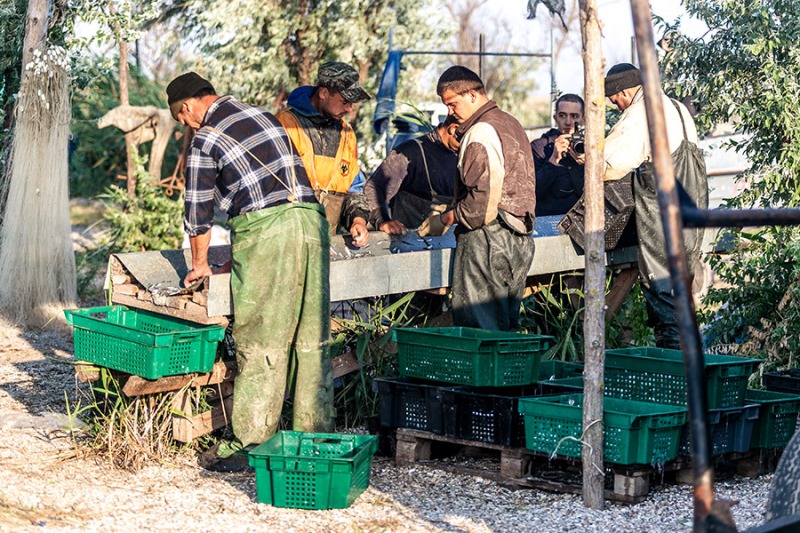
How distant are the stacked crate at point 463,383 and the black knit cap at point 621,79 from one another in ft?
6.18

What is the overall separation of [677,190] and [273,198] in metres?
3.18

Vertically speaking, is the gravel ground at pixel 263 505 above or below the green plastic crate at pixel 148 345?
below

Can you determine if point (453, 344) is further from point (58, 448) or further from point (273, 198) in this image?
point (58, 448)

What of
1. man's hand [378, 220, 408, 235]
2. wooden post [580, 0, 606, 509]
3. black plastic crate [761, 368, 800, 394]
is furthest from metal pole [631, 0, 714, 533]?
man's hand [378, 220, 408, 235]

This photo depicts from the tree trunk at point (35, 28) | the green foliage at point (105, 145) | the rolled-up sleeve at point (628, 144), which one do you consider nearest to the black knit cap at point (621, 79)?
the rolled-up sleeve at point (628, 144)

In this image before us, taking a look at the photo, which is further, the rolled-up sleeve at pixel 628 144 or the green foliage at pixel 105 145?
the green foliage at pixel 105 145

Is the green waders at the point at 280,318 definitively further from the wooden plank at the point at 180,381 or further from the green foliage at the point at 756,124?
the green foliage at the point at 756,124

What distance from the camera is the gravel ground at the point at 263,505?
15.0 feet

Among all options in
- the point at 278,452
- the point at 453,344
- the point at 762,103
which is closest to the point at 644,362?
the point at 453,344

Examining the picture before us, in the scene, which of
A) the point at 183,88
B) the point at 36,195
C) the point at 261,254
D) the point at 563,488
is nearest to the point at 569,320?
the point at 563,488

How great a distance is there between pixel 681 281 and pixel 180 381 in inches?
142

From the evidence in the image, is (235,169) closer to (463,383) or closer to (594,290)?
(463,383)

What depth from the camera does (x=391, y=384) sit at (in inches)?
223

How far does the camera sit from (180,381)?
18.4ft
